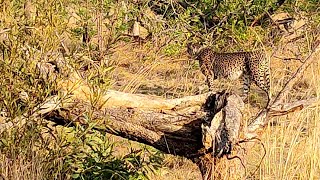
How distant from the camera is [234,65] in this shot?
→ 8.51 metres

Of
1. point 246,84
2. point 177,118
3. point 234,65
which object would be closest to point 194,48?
point 234,65

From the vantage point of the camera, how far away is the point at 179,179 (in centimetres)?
463

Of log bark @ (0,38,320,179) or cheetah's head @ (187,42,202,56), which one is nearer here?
log bark @ (0,38,320,179)

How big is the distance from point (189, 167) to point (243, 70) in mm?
3999

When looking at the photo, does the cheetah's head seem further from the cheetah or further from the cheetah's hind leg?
the cheetah's hind leg

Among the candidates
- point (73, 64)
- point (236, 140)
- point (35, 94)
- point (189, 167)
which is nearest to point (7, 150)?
point (35, 94)

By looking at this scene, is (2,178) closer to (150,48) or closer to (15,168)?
(15,168)

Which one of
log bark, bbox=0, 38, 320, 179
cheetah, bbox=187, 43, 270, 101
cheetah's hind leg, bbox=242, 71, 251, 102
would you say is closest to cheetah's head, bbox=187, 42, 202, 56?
cheetah, bbox=187, 43, 270, 101

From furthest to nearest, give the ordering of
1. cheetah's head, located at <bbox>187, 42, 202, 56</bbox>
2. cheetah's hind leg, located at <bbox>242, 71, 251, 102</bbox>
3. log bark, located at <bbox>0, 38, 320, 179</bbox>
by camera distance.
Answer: cheetah's head, located at <bbox>187, 42, 202, 56</bbox>
cheetah's hind leg, located at <bbox>242, 71, 251, 102</bbox>
log bark, located at <bbox>0, 38, 320, 179</bbox>

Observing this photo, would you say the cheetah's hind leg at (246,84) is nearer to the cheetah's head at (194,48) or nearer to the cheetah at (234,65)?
the cheetah at (234,65)

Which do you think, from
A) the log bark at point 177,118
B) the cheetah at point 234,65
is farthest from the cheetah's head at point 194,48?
the log bark at point 177,118

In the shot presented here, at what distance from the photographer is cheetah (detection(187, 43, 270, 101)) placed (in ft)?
27.5

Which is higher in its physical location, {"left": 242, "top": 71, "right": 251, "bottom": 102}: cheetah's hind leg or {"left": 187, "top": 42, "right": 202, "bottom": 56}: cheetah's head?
{"left": 187, "top": 42, "right": 202, "bottom": 56}: cheetah's head

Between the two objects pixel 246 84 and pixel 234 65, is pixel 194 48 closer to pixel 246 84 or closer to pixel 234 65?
pixel 234 65
